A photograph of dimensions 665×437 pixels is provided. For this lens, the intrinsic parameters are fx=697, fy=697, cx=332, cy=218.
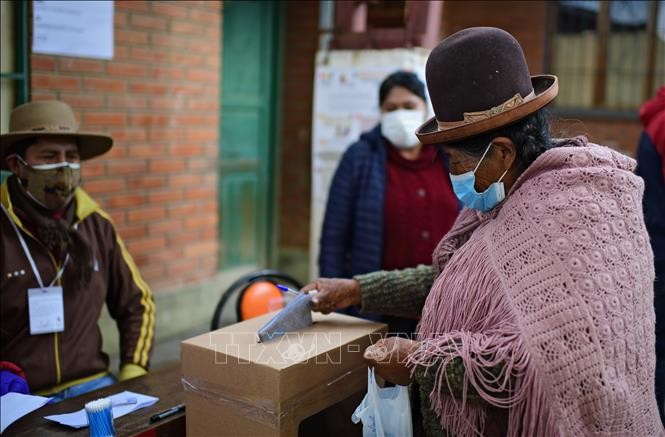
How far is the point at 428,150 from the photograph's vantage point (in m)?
3.36

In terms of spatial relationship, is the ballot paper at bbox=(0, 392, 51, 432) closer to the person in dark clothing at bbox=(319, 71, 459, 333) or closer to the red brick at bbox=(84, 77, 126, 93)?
the person in dark clothing at bbox=(319, 71, 459, 333)

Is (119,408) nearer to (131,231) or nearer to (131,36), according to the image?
(131,231)

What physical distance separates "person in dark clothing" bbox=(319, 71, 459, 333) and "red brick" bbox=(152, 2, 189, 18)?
1.73m

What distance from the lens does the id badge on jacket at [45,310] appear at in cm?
256

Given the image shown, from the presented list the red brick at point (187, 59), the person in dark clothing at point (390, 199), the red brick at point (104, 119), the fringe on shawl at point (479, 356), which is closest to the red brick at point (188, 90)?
the red brick at point (187, 59)

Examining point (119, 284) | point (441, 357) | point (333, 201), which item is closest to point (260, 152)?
point (333, 201)

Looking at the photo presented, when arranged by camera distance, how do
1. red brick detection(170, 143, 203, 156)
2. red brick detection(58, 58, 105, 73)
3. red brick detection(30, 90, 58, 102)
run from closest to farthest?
red brick detection(30, 90, 58, 102)
red brick detection(58, 58, 105, 73)
red brick detection(170, 143, 203, 156)

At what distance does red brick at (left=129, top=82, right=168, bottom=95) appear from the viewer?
4196mm

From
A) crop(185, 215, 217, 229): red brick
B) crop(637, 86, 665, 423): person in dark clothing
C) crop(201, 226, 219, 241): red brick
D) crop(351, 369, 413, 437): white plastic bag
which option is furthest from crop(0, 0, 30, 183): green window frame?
crop(637, 86, 665, 423): person in dark clothing

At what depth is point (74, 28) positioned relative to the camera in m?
3.74

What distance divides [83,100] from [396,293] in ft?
8.16

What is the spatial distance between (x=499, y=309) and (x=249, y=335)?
723 mm

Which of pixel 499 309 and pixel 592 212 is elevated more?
pixel 592 212

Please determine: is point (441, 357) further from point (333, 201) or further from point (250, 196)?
point (250, 196)
